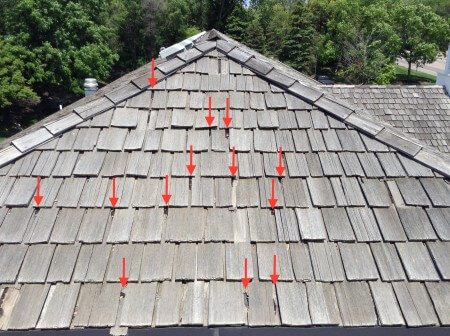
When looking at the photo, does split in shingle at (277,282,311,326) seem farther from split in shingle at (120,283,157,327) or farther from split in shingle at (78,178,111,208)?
split in shingle at (78,178,111,208)

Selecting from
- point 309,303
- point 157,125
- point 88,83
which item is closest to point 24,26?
point 88,83

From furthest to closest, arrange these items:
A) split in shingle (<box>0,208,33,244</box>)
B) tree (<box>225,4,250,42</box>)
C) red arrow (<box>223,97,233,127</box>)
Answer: tree (<box>225,4,250,42</box>) → red arrow (<box>223,97,233,127</box>) → split in shingle (<box>0,208,33,244</box>)

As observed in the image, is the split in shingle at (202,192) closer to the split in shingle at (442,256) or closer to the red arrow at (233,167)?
the red arrow at (233,167)

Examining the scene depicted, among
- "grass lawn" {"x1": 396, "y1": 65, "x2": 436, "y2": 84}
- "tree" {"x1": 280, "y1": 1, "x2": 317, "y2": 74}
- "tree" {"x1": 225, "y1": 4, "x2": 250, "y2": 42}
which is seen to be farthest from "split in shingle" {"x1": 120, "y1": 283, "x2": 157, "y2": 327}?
"grass lawn" {"x1": 396, "y1": 65, "x2": 436, "y2": 84}

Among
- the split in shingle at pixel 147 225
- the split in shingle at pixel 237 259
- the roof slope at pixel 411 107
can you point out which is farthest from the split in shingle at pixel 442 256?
the roof slope at pixel 411 107

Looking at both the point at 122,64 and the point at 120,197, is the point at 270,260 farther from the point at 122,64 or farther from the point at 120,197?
the point at 122,64

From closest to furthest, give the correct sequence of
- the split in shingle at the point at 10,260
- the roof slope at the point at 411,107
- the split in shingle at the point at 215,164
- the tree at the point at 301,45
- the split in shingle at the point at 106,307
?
the split in shingle at the point at 106,307, the split in shingle at the point at 10,260, the split in shingle at the point at 215,164, the roof slope at the point at 411,107, the tree at the point at 301,45

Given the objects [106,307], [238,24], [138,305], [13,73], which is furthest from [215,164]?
[238,24]
